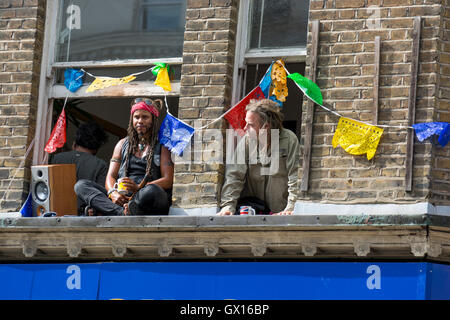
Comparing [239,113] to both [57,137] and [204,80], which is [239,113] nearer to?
[204,80]

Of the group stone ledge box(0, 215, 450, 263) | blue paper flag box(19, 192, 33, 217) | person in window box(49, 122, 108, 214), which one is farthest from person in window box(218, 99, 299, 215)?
blue paper flag box(19, 192, 33, 217)

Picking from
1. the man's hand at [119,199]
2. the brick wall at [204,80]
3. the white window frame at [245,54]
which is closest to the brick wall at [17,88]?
the man's hand at [119,199]

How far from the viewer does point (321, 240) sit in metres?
9.73

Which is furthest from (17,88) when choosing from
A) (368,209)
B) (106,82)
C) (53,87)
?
(368,209)

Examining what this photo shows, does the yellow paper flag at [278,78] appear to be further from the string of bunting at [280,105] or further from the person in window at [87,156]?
the person in window at [87,156]

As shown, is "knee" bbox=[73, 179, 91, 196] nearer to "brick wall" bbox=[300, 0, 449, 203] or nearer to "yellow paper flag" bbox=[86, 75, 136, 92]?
"yellow paper flag" bbox=[86, 75, 136, 92]

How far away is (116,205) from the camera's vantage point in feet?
34.9

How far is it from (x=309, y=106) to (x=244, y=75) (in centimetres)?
96

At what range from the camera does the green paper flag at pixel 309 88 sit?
10.2 metres

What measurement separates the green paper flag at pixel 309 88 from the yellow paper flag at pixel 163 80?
141 cm

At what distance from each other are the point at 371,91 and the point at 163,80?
2.14 m

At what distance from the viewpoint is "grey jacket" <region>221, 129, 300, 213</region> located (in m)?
10.4

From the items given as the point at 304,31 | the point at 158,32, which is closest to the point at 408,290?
the point at 304,31

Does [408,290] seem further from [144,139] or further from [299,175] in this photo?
[144,139]
